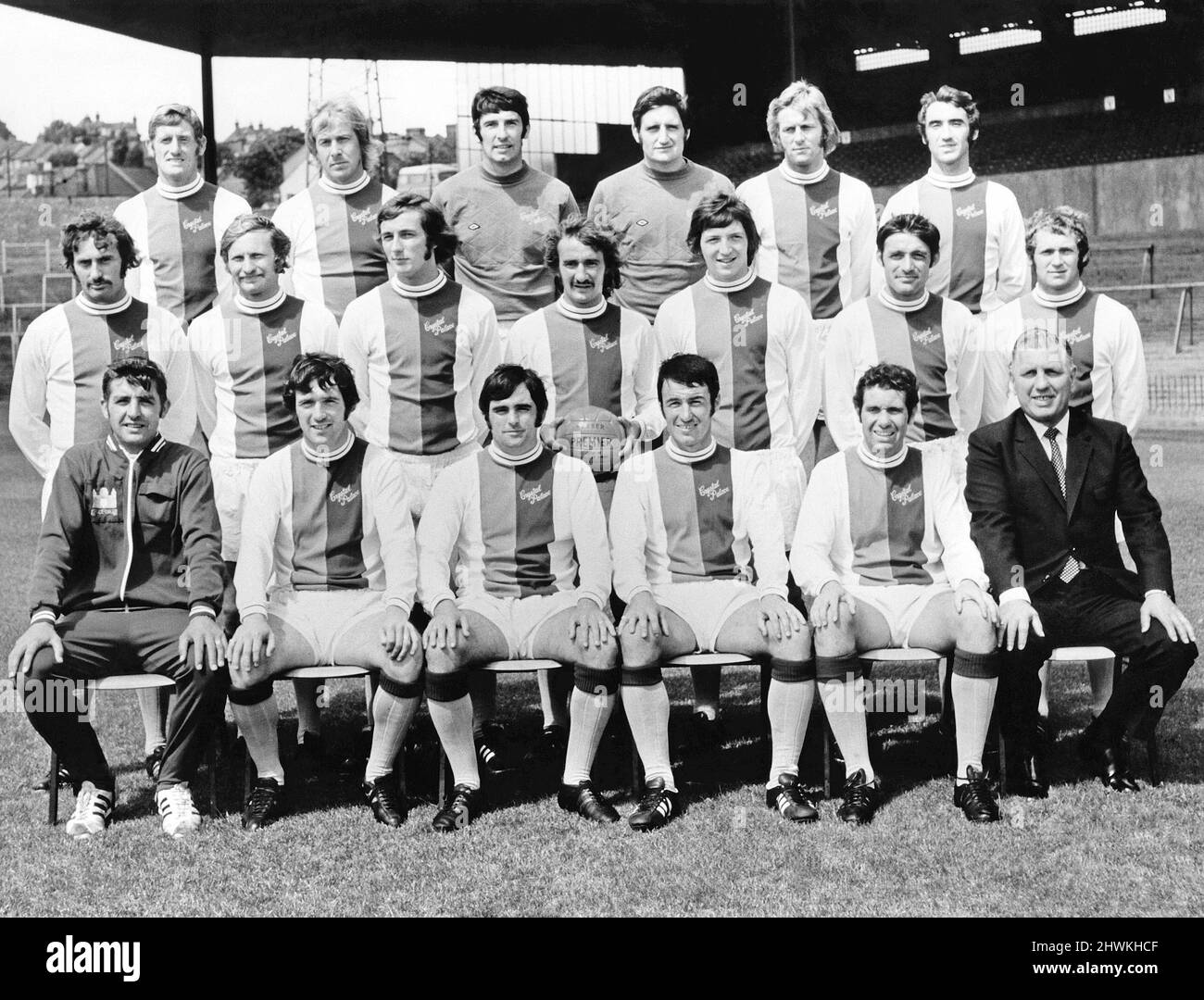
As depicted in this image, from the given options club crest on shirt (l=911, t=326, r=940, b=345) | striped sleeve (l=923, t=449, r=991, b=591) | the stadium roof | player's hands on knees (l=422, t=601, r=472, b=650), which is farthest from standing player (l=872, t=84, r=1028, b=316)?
the stadium roof

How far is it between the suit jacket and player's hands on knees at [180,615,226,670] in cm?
258

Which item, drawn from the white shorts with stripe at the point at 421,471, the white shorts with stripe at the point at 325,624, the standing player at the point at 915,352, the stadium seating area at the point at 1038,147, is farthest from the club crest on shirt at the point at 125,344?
the stadium seating area at the point at 1038,147

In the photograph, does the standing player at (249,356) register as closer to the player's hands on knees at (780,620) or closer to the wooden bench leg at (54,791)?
the wooden bench leg at (54,791)

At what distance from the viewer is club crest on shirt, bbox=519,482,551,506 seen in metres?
5.01

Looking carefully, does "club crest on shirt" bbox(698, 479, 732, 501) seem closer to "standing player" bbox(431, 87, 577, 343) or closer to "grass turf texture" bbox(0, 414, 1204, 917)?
"grass turf texture" bbox(0, 414, 1204, 917)

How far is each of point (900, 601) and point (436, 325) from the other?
78.2 inches

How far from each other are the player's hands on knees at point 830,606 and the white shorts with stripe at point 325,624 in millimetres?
1444

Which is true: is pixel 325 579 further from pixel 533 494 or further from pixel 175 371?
pixel 175 371

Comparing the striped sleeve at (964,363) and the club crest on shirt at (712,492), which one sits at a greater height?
the striped sleeve at (964,363)

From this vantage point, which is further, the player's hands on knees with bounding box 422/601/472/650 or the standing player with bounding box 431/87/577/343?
the standing player with bounding box 431/87/577/343

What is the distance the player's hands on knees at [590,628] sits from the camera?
4715 millimetres

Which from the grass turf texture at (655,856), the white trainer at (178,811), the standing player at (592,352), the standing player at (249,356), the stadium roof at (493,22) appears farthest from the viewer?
the stadium roof at (493,22)

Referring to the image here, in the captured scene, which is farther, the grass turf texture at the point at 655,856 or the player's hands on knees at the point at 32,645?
the player's hands on knees at the point at 32,645
